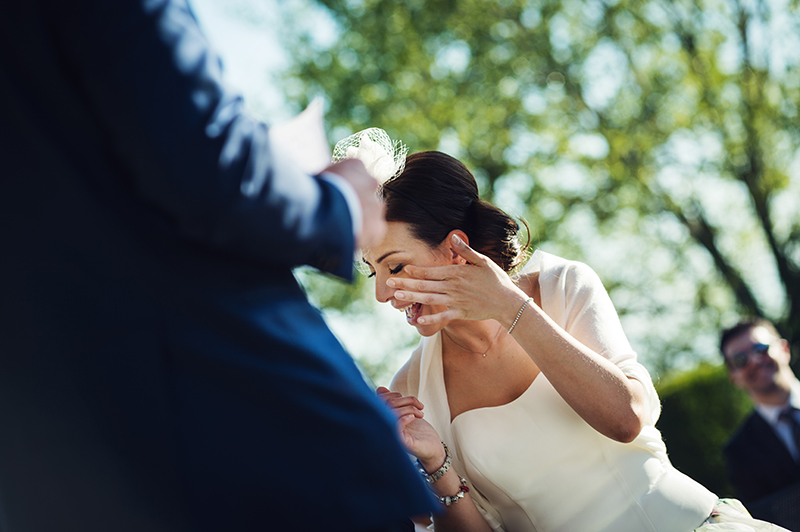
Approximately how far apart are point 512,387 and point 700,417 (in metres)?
6.42

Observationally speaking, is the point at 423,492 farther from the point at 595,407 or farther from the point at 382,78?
the point at 382,78

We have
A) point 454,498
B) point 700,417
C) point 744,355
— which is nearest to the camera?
point 454,498

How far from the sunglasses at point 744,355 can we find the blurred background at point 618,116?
726cm

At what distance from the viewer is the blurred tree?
41.9 ft

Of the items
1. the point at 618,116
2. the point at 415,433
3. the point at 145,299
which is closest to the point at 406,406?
the point at 415,433

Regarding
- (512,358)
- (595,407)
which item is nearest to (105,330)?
(595,407)

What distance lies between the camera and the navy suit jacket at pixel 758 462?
5.29m

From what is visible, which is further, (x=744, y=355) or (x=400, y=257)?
(x=744, y=355)

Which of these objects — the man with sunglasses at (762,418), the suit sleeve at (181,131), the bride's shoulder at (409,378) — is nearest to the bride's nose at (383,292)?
the bride's shoulder at (409,378)

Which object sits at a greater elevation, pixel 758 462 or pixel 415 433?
pixel 415 433

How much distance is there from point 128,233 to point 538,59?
44.4 ft

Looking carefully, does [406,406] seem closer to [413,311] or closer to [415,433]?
[415,433]

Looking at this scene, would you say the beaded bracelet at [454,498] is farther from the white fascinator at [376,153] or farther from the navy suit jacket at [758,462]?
the navy suit jacket at [758,462]

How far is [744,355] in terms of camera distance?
19.0 feet
